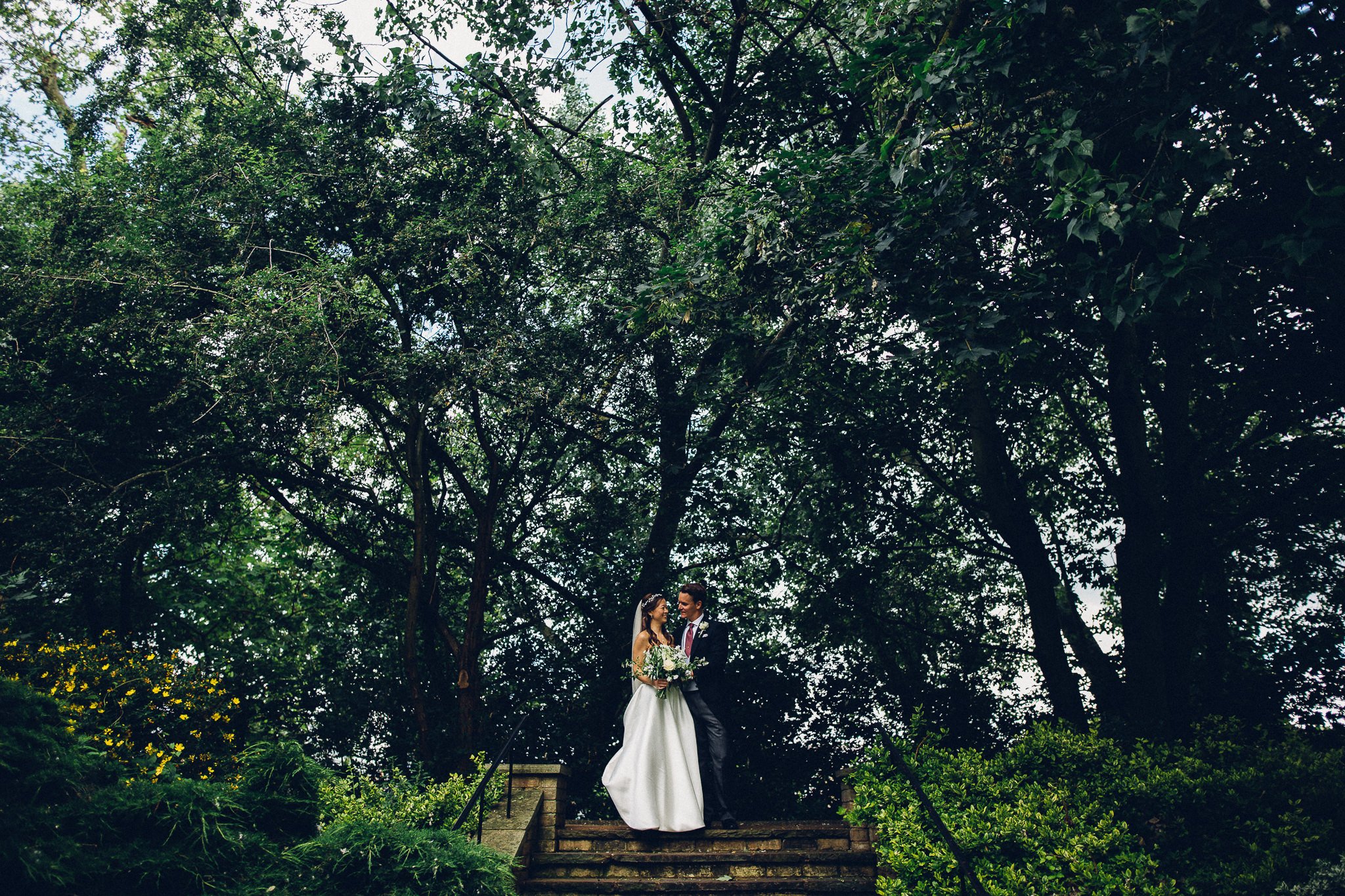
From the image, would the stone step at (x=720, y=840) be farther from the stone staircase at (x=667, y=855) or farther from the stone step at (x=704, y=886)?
the stone step at (x=704, y=886)

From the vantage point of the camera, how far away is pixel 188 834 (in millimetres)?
4117

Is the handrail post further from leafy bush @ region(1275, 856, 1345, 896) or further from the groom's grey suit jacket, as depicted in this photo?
leafy bush @ region(1275, 856, 1345, 896)

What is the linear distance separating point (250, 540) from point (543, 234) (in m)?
8.66

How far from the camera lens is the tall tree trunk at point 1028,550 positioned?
9.46m

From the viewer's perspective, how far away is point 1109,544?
1249 cm

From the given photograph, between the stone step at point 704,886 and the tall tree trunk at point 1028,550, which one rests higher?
the tall tree trunk at point 1028,550

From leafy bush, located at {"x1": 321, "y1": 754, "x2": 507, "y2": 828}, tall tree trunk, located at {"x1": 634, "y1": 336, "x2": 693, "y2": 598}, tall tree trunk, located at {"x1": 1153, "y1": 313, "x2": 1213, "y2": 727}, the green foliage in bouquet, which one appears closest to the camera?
the green foliage in bouquet

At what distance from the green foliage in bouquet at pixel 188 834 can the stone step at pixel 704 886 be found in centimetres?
183

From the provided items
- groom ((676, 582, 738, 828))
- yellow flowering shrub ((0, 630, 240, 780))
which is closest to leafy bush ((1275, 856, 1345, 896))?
groom ((676, 582, 738, 828))

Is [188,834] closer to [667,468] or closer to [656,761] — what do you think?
[656,761]

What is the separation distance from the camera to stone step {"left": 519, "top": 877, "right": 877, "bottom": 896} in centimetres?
667

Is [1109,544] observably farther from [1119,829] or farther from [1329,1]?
[1329,1]

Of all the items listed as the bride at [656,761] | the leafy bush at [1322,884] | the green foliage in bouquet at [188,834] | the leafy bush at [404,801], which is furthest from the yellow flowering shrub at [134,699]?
the leafy bush at [1322,884]

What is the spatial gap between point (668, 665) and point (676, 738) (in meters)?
0.71
